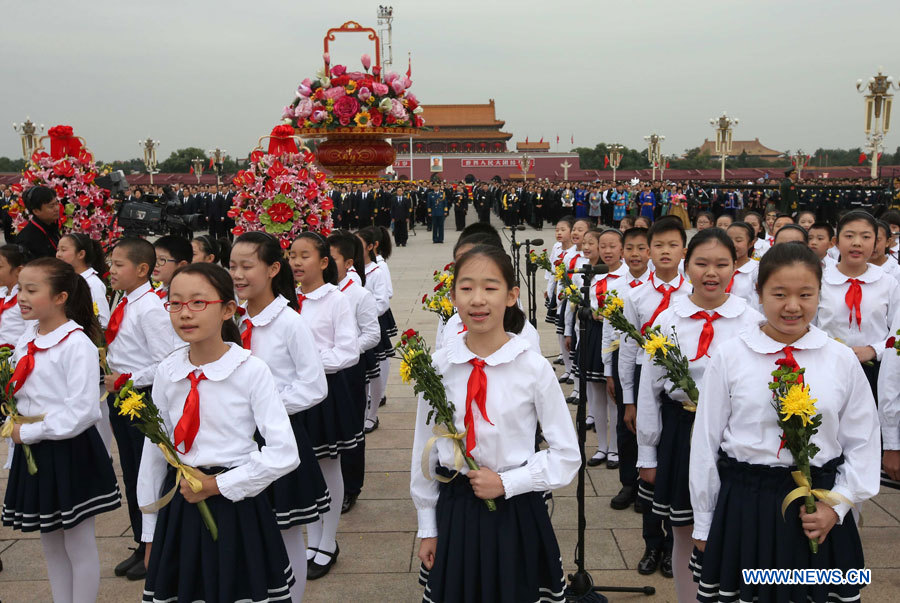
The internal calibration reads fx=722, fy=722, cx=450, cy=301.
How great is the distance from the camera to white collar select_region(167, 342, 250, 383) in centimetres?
234

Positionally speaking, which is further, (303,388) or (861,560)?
(303,388)

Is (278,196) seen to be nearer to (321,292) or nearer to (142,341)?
(321,292)

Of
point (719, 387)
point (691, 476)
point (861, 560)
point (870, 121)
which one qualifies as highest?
point (870, 121)

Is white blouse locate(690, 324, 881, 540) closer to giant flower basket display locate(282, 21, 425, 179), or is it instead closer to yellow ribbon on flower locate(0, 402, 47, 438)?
yellow ribbon on flower locate(0, 402, 47, 438)

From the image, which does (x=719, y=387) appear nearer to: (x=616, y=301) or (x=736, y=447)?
→ (x=736, y=447)

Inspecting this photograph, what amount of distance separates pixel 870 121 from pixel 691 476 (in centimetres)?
2252

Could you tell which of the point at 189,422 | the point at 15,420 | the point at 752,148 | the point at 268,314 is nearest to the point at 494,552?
the point at 189,422

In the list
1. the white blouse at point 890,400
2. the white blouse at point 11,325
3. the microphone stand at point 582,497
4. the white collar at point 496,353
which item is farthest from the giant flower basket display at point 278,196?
the white blouse at point 890,400

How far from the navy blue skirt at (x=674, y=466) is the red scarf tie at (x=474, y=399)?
44.8 inches

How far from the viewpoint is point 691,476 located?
91.4 inches

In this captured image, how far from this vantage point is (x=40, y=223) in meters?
5.32

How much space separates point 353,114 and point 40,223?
2837 millimetres

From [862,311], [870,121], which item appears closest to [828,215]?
[870,121]

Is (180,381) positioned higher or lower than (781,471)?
higher
